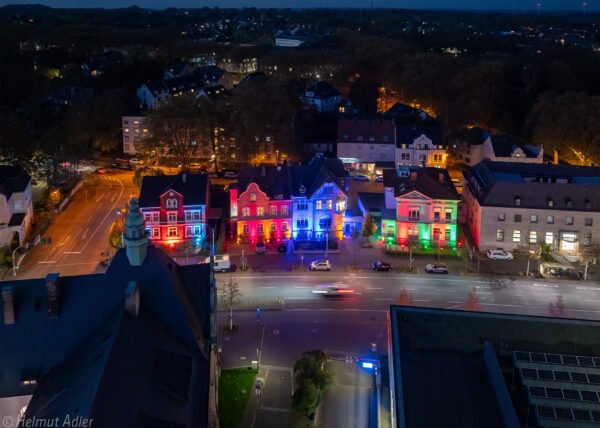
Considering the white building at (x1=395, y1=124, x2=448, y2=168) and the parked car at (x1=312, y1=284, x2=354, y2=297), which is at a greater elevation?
the white building at (x1=395, y1=124, x2=448, y2=168)

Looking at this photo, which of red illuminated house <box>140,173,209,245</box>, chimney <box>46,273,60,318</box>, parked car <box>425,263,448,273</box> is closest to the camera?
chimney <box>46,273,60,318</box>

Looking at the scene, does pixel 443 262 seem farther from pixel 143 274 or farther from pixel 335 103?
pixel 335 103

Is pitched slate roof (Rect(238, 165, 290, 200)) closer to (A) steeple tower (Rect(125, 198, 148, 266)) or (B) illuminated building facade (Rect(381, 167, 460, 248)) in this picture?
(B) illuminated building facade (Rect(381, 167, 460, 248))

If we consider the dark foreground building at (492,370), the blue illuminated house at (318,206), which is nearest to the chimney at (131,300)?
the dark foreground building at (492,370)

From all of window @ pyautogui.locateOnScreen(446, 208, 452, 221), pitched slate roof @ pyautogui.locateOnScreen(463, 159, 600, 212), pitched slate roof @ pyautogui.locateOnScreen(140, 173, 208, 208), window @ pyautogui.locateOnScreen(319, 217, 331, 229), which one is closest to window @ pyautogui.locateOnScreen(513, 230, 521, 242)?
pitched slate roof @ pyautogui.locateOnScreen(463, 159, 600, 212)

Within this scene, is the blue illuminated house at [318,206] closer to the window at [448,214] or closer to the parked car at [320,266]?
the parked car at [320,266]

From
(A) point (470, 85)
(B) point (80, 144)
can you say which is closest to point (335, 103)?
(A) point (470, 85)

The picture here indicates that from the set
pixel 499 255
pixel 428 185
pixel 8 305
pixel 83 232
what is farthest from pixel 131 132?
pixel 8 305

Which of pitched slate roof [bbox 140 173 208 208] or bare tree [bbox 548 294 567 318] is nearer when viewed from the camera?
bare tree [bbox 548 294 567 318]
